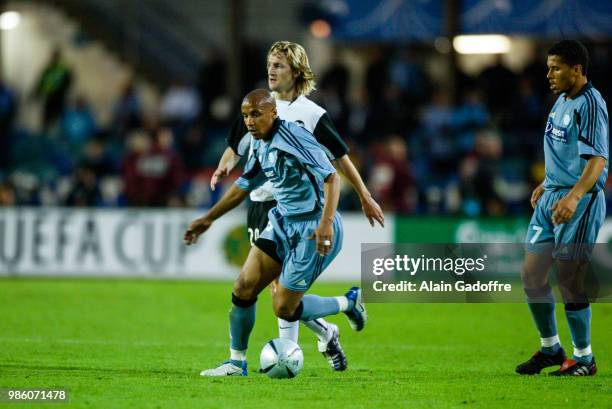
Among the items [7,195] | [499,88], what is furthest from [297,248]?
[499,88]

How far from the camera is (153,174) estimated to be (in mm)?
18266

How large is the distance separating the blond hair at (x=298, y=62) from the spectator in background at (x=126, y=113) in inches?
497

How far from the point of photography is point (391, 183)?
17.6 m

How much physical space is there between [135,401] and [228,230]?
10.1 m

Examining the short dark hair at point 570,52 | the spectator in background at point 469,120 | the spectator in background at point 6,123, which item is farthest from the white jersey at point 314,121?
the spectator in background at point 6,123

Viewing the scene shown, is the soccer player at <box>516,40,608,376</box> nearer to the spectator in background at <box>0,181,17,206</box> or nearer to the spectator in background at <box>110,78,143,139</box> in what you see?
the spectator in background at <box>0,181,17,206</box>

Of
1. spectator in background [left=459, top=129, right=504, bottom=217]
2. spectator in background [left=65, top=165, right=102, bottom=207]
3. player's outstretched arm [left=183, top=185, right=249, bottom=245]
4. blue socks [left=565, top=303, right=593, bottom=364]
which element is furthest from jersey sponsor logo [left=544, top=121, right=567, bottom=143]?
spectator in background [left=65, top=165, right=102, bottom=207]

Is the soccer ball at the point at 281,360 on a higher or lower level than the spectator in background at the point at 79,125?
lower

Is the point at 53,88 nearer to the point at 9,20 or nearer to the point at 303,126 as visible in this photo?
the point at 9,20

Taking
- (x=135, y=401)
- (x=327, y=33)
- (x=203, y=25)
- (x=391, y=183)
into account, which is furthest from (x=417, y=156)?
(x=135, y=401)

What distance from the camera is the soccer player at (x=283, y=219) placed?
26.1ft

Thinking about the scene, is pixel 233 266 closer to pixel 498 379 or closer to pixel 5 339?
pixel 5 339

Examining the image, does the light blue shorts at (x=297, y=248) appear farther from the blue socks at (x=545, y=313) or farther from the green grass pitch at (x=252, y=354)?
the blue socks at (x=545, y=313)

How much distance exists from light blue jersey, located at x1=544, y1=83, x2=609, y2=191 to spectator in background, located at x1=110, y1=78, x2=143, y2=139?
43.6 ft
